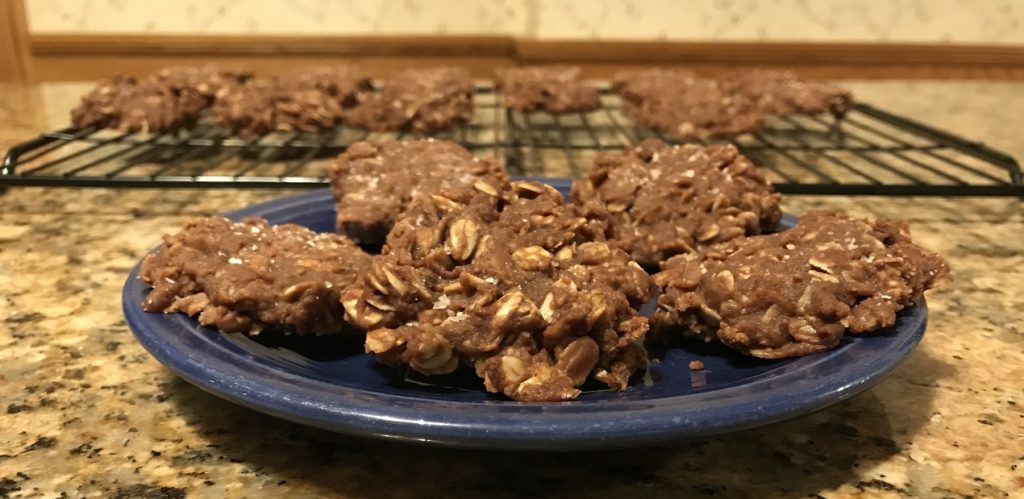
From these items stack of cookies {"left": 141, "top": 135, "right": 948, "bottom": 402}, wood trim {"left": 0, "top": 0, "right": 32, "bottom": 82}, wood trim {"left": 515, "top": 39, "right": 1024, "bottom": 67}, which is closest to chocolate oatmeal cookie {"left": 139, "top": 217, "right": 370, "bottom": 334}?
stack of cookies {"left": 141, "top": 135, "right": 948, "bottom": 402}

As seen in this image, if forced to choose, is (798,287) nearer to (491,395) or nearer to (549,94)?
(491,395)

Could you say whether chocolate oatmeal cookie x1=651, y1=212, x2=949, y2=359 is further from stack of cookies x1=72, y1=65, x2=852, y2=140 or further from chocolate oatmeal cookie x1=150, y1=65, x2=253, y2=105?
chocolate oatmeal cookie x1=150, y1=65, x2=253, y2=105

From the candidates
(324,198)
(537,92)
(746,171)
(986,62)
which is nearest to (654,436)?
(746,171)

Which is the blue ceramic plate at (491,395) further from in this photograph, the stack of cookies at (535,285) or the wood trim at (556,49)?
the wood trim at (556,49)

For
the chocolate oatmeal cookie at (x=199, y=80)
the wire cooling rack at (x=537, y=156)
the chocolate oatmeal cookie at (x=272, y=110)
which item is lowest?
the wire cooling rack at (x=537, y=156)

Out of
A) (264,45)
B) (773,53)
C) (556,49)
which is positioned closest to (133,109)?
(264,45)

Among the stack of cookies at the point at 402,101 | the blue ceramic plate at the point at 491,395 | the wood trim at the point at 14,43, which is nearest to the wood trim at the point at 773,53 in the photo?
the stack of cookies at the point at 402,101
